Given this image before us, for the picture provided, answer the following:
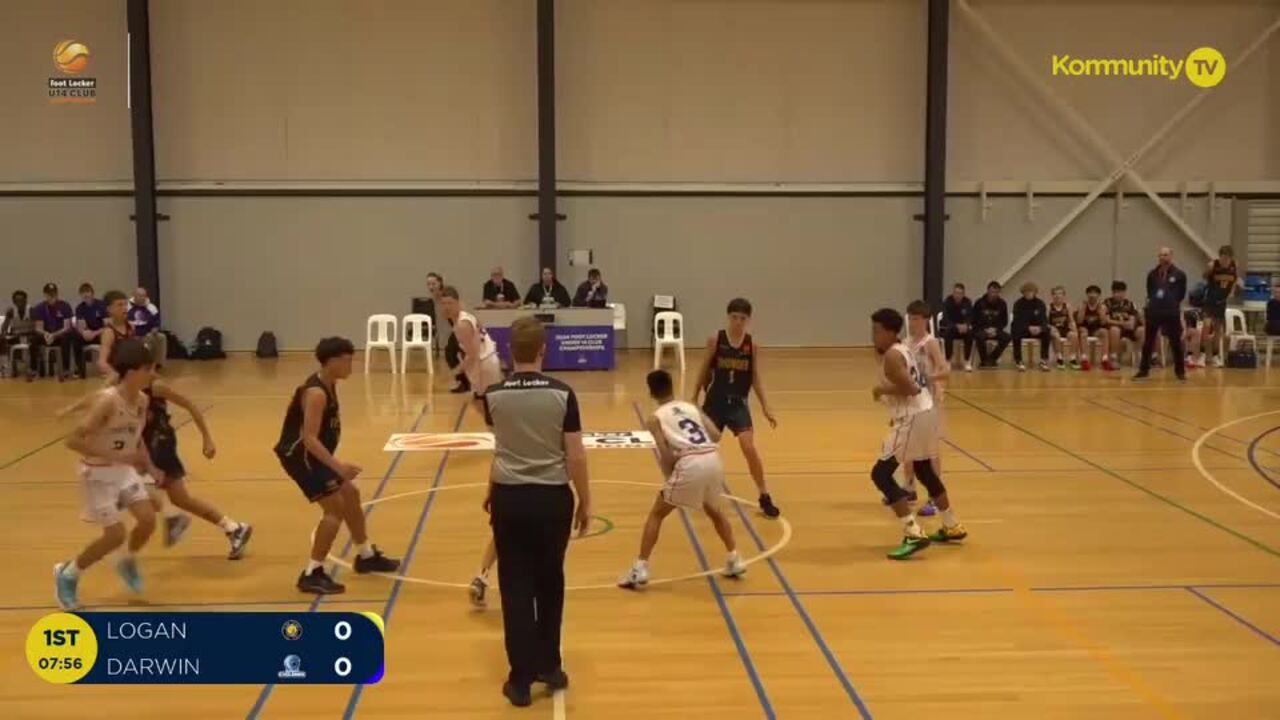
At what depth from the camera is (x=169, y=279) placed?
990 inches

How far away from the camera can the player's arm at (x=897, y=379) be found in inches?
345

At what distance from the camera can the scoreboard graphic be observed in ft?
14.1

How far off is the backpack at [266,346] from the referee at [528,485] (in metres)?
20.0

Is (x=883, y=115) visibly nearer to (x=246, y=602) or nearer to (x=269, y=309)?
(x=269, y=309)

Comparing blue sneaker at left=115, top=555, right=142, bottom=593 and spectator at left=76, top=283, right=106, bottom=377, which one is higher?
spectator at left=76, top=283, right=106, bottom=377

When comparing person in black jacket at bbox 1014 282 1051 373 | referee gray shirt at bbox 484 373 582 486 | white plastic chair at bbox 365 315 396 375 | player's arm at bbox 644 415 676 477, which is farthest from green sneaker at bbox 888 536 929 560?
person in black jacket at bbox 1014 282 1051 373

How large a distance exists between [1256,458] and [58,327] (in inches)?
752

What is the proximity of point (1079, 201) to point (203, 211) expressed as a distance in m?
19.1

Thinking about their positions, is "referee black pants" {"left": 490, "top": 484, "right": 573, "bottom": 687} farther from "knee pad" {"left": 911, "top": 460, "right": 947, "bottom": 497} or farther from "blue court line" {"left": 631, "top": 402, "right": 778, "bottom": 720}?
"knee pad" {"left": 911, "top": 460, "right": 947, "bottom": 497}

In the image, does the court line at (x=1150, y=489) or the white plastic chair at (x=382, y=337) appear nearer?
the court line at (x=1150, y=489)

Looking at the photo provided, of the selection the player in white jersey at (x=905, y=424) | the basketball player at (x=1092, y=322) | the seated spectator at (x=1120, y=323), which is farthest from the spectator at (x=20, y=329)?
the seated spectator at (x=1120, y=323)

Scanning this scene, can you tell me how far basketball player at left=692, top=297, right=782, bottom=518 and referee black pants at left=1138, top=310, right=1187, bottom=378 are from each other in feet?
40.8

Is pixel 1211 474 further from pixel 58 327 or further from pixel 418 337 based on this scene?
pixel 58 327

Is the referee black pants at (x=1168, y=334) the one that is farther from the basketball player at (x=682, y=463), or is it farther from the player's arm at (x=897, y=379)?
the basketball player at (x=682, y=463)
